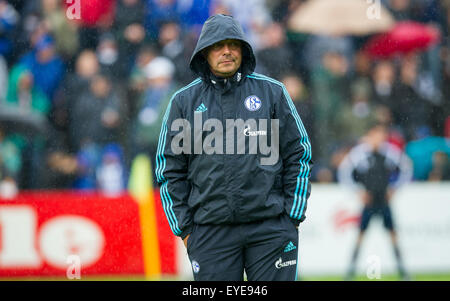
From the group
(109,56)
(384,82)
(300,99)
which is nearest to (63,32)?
(109,56)

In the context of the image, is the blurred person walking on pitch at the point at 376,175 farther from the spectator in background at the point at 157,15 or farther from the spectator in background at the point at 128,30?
the spectator in background at the point at 128,30

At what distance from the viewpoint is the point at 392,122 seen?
30.2 ft

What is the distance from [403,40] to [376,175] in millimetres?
1994

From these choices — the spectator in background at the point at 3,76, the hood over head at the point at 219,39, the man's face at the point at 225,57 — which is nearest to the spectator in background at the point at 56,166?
the spectator in background at the point at 3,76

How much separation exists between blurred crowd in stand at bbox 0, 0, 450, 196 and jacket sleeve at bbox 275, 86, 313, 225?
4425 mm

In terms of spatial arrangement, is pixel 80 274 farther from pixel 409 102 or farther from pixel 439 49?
pixel 439 49

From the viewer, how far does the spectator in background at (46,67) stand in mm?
9438

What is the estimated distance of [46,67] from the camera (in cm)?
946

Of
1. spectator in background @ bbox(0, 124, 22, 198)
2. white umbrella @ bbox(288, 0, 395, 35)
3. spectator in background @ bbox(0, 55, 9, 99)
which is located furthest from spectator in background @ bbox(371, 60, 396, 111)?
spectator in background @ bbox(0, 55, 9, 99)

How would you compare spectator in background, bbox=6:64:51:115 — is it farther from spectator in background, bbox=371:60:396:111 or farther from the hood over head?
the hood over head

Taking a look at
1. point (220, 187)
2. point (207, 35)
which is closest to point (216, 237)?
point (220, 187)

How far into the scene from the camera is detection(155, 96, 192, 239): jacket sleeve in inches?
176

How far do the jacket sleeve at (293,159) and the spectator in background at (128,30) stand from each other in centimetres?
512

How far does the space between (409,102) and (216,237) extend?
18.4ft
